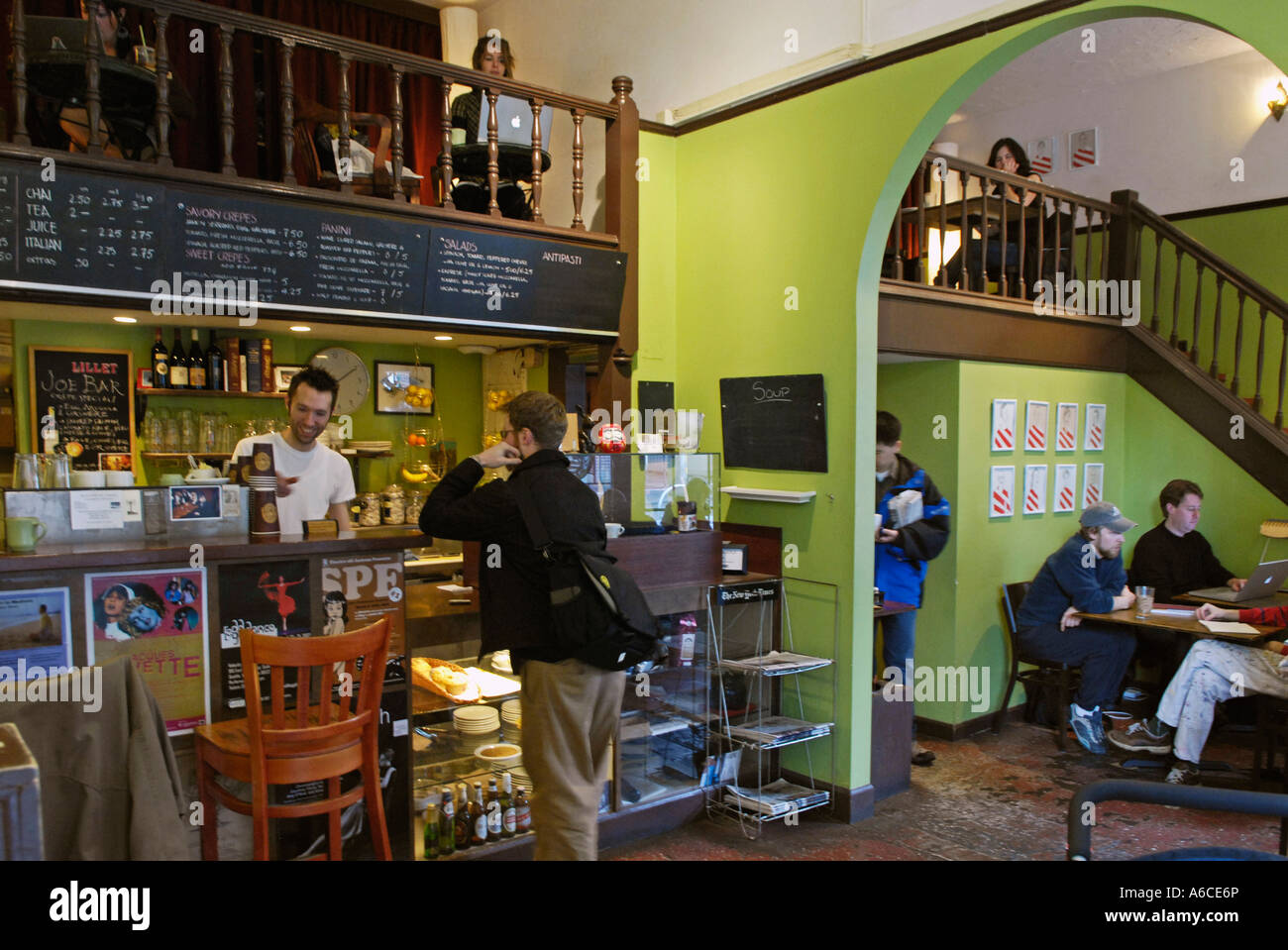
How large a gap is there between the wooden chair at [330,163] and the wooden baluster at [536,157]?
55 centimetres

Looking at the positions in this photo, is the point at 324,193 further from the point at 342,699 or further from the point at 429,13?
the point at 429,13

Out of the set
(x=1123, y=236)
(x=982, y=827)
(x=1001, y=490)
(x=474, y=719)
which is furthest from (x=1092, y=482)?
(x=474, y=719)

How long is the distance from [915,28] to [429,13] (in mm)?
5000

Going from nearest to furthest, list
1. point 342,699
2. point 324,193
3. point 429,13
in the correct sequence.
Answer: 1. point 342,699
2. point 324,193
3. point 429,13

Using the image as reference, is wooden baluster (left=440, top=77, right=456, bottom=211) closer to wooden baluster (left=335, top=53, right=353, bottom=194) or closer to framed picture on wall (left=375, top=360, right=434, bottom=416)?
wooden baluster (left=335, top=53, right=353, bottom=194)

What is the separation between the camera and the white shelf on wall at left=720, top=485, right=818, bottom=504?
455 centimetres

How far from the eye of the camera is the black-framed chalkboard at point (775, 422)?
4500 mm

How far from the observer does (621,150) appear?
188 inches

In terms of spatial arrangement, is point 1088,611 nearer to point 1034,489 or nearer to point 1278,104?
point 1034,489

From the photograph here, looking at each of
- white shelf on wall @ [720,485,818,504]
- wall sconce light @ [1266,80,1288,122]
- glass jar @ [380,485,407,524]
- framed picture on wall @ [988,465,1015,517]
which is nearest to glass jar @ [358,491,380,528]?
glass jar @ [380,485,407,524]

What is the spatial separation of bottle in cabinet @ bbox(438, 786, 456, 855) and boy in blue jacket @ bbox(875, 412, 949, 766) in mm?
2630

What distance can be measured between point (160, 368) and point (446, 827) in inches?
132

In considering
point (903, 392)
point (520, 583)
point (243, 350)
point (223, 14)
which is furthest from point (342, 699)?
point (903, 392)

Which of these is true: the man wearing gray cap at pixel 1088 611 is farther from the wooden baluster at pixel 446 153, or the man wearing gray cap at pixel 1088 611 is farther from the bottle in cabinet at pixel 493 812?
the wooden baluster at pixel 446 153
